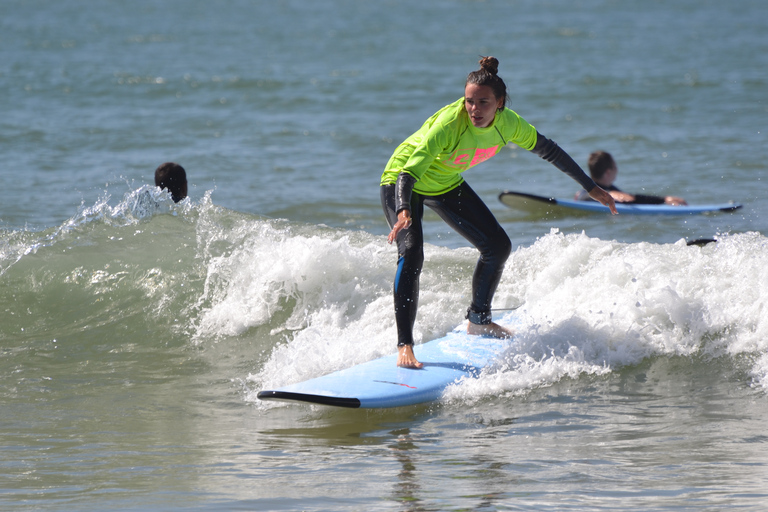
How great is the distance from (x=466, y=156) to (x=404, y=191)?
0.45 metres

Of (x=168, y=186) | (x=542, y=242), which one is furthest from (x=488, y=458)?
(x=168, y=186)

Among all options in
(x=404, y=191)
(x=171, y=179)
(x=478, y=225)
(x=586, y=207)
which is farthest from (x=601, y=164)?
(x=404, y=191)

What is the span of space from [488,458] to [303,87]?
→ 18.4 meters

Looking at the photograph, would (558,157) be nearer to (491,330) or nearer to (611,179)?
(491,330)

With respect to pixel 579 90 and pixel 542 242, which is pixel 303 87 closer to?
pixel 579 90

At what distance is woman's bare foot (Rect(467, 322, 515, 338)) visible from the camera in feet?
17.1

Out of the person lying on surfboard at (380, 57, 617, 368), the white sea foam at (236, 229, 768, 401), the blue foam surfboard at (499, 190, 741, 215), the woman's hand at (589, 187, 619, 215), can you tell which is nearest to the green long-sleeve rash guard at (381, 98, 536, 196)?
the person lying on surfboard at (380, 57, 617, 368)

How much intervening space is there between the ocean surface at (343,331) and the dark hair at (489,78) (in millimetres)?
1547

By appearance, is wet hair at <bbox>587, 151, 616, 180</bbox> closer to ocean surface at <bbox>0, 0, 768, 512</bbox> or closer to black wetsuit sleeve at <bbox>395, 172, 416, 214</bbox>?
ocean surface at <bbox>0, 0, 768, 512</bbox>

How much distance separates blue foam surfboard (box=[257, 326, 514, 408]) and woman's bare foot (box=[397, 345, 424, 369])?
0.03m

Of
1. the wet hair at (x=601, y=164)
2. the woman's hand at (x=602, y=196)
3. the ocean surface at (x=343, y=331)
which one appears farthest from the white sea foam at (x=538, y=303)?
the wet hair at (x=601, y=164)

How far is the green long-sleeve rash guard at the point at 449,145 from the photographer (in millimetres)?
4488

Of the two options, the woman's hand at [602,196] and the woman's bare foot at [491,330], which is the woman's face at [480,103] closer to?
the woman's hand at [602,196]

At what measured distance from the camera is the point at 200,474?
379 cm
